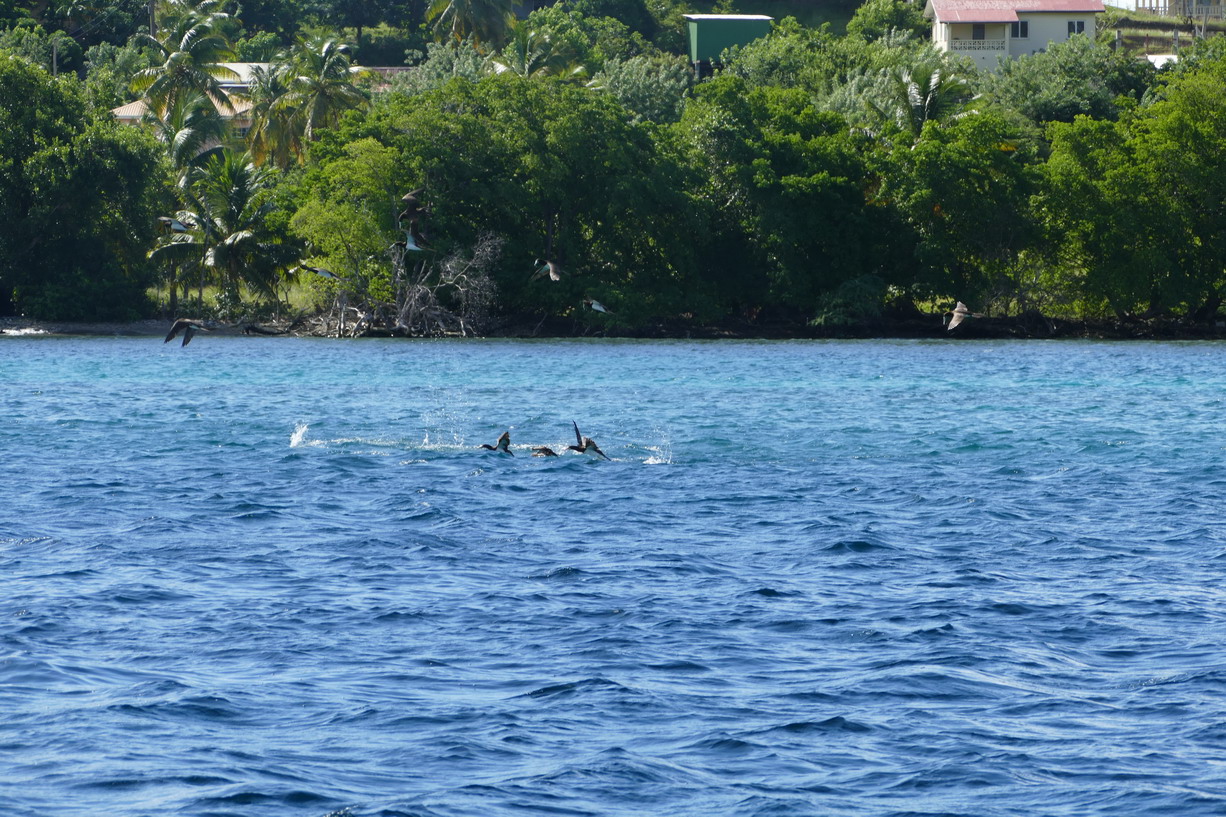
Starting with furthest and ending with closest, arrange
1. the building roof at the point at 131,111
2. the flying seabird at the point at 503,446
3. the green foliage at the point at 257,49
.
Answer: the green foliage at the point at 257,49 → the building roof at the point at 131,111 → the flying seabird at the point at 503,446

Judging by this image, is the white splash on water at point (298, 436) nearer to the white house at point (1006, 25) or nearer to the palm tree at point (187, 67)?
the palm tree at point (187, 67)

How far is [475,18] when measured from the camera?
97.4m

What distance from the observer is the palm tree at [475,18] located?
97.3 m

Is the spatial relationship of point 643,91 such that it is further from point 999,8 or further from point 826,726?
point 826,726

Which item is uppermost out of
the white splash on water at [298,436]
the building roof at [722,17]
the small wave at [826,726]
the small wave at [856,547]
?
the building roof at [722,17]

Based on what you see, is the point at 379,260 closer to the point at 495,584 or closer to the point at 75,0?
the point at 75,0

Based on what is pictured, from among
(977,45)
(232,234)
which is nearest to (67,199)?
(232,234)

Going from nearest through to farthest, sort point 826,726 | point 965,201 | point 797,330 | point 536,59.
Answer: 1. point 826,726
2. point 965,201
3. point 797,330
4. point 536,59

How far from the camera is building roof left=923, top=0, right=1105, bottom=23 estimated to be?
103688mm

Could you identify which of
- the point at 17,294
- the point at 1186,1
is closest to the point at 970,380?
the point at 17,294

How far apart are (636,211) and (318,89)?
20675mm

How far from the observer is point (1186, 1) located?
437 ft

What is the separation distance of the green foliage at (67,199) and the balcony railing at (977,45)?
54.2m

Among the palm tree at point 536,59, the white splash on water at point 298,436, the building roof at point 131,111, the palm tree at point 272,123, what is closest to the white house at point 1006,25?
the palm tree at point 536,59
